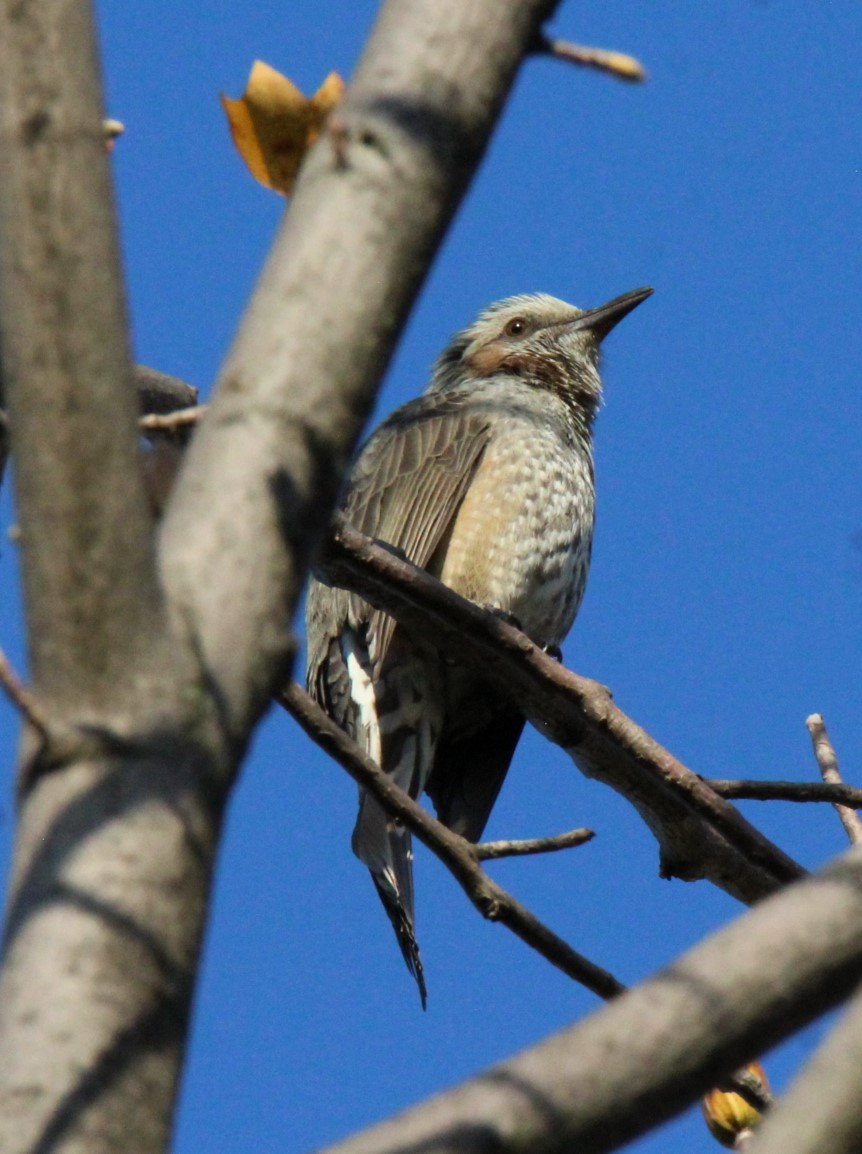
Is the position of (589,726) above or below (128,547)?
below

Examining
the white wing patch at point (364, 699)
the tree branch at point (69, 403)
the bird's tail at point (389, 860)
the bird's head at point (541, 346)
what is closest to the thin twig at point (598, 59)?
the tree branch at point (69, 403)

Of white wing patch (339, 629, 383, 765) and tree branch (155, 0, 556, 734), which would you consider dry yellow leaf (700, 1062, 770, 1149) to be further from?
white wing patch (339, 629, 383, 765)

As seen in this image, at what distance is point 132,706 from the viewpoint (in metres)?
1.65

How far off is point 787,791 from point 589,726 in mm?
538

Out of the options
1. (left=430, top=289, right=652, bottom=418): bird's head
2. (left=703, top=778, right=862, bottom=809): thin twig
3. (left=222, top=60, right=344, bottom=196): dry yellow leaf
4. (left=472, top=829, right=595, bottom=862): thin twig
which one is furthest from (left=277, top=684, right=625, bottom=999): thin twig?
(left=430, top=289, right=652, bottom=418): bird's head

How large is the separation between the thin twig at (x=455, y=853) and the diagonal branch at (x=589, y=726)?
0.38 meters

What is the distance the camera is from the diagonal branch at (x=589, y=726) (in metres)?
4.07

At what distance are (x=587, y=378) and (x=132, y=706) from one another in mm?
6760

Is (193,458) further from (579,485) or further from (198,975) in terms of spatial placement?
(579,485)

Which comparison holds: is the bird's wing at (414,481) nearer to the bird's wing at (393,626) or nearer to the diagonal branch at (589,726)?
the bird's wing at (393,626)

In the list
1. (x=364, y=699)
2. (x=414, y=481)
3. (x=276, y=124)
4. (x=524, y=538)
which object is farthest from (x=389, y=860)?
(x=276, y=124)

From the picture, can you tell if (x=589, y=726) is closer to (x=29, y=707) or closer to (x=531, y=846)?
(x=531, y=846)

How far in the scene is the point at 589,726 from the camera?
4.36 m

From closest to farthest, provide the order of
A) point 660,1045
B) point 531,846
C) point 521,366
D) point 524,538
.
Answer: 1. point 660,1045
2. point 531,846
3. point 524,538
4. point 521,366
